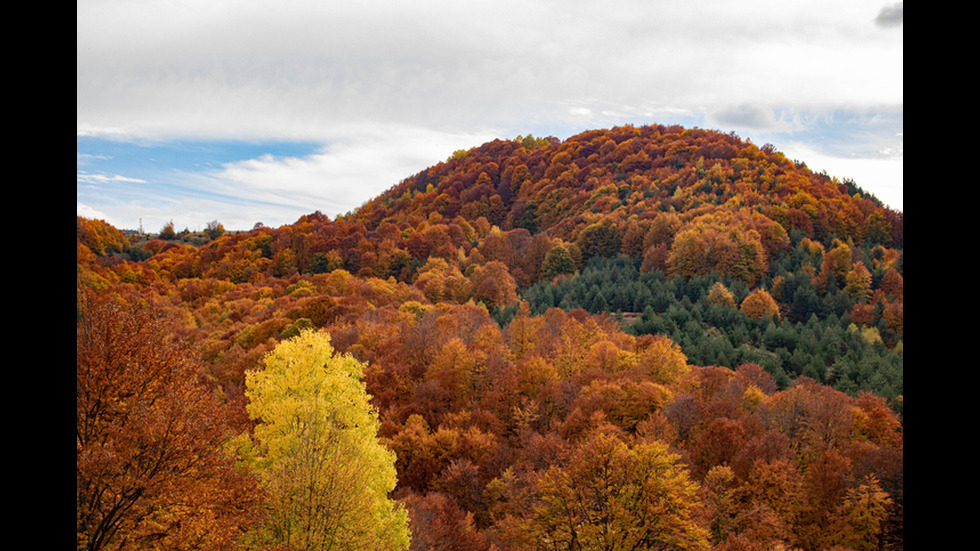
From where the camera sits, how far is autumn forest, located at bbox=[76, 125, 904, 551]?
16188mm

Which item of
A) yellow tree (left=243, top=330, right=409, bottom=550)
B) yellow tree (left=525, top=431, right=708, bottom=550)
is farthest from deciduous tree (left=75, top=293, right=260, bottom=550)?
yellow tree (left=525, top=431, right=708, bottom=550)

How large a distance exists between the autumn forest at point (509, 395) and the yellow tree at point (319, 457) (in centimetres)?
11

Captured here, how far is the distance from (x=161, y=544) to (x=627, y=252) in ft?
455

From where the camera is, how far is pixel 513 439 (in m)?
51.6

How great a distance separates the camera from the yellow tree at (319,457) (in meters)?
21.7

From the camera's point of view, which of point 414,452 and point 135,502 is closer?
point 135,502

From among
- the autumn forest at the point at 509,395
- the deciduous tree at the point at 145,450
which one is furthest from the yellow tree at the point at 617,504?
the deciduous tree at the point at 145,450

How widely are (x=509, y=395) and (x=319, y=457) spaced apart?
1320 inches

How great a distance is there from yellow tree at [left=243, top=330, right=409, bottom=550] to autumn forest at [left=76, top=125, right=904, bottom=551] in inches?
4.2

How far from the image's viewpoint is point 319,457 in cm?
2344

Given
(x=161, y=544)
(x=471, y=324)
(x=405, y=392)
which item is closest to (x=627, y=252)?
(x=471, y=324)

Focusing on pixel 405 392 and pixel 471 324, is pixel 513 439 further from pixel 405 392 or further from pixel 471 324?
pixel 471 324

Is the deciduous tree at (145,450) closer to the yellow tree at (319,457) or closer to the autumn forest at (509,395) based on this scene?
the autumn forest at (509,395)
